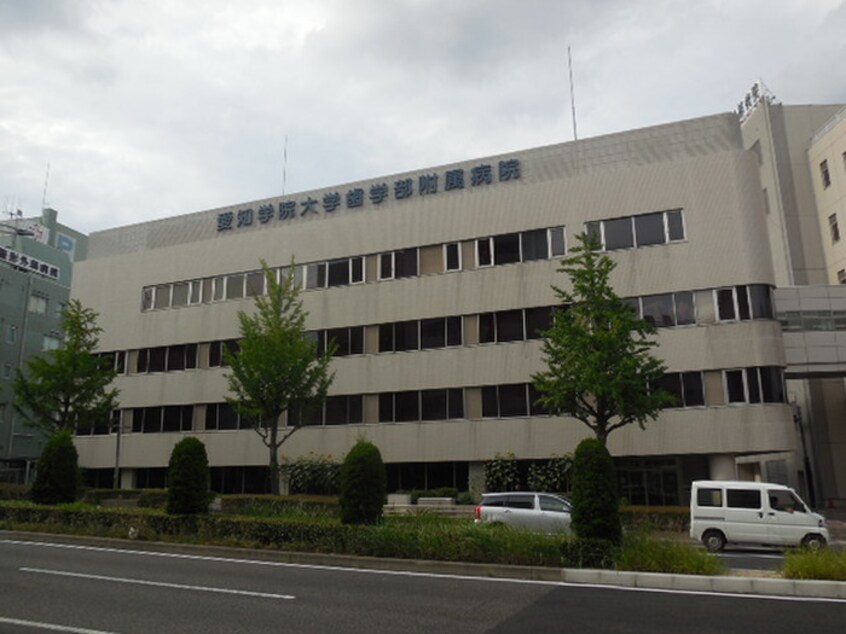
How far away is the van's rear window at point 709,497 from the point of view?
18.7 meters

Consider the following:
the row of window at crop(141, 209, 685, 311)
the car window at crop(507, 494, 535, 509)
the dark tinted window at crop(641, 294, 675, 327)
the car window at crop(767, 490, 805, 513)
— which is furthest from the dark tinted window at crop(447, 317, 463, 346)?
the car window at crop(767, 490, 805, 513)

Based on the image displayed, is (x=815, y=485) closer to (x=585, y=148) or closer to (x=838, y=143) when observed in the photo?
(x=838, y=143)

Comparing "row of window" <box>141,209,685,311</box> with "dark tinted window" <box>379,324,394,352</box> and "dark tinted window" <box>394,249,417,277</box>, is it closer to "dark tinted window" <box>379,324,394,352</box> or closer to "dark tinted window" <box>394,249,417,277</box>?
"dark tinted window" <box>394,249,417,277</box>

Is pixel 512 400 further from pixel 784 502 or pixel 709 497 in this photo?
pixel 784 502

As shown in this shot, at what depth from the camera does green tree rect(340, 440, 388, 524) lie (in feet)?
49.1

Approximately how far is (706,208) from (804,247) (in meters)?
14.1

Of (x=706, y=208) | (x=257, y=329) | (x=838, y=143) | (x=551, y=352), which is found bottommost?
(x=551, y=352)

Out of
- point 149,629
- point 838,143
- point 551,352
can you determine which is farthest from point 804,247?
point 149,629

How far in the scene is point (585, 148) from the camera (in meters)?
32.0

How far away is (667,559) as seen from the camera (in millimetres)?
11562

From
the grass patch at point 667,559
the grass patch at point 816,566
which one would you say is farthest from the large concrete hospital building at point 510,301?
the grass patch at point 667,559

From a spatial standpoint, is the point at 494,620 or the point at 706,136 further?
the point at 706,136

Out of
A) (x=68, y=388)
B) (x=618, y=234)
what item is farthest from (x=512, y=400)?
(x=68, y=388)

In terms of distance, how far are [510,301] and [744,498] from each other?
1473 cm
